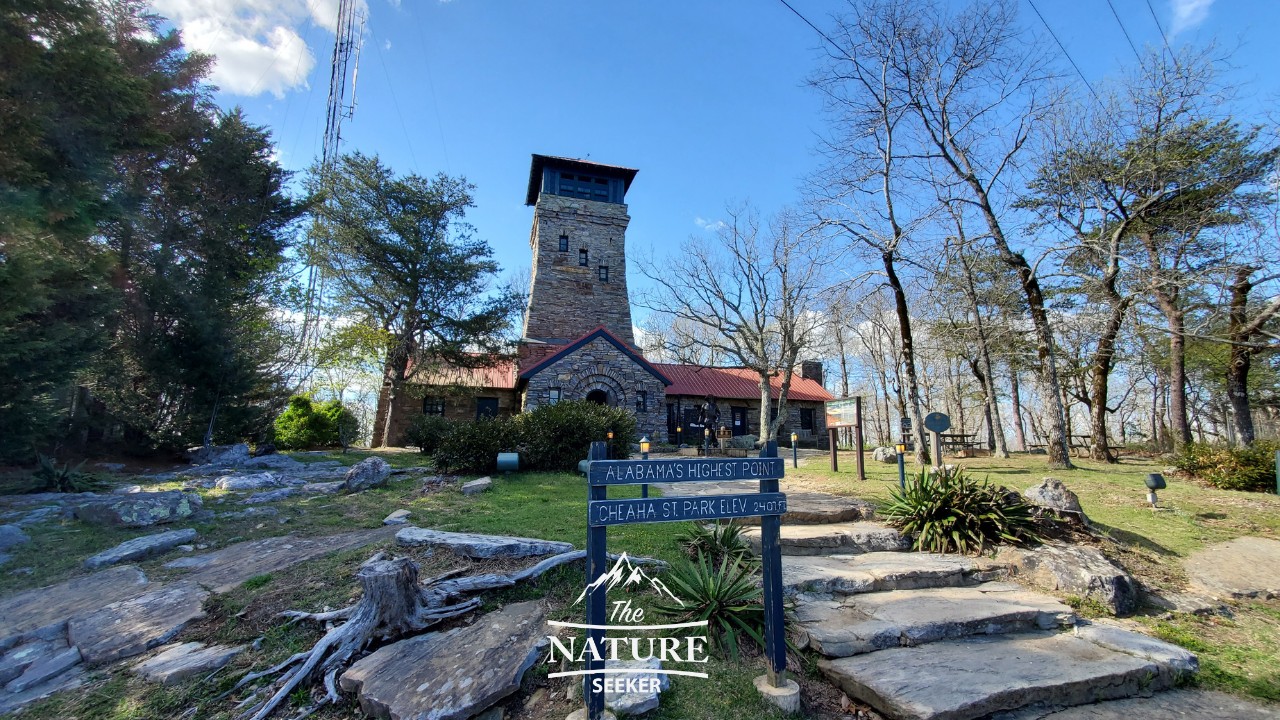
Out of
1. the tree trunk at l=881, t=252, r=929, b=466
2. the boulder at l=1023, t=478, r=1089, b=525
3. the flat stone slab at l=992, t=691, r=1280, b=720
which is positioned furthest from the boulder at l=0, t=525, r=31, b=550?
the tree trunk at l=881, t=252, r=929, b=466

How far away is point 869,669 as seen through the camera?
3.41 meters

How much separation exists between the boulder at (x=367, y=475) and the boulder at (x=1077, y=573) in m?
10.2

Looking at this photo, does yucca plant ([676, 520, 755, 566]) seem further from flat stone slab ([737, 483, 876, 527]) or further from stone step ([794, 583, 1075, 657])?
flat stone slab ([737, 483, 876, 527])

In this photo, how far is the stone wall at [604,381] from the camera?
1986 cm

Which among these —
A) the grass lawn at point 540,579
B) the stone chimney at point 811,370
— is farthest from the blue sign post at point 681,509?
the stone chimney at point 811,370

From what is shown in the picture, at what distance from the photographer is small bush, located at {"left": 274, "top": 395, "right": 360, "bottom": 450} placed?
58.2ft

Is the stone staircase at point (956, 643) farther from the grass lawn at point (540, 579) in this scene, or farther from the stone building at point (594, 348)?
the stone building at point (594, 348)

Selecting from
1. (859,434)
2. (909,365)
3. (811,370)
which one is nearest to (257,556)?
(859,434)

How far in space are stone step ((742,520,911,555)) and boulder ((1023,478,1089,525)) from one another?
1.99 m

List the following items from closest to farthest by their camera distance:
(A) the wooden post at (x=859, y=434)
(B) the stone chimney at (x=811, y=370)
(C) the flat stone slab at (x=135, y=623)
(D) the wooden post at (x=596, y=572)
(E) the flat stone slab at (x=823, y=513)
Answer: (D) the wooden post at (x=596, y=572) → (C) the flat stone slab at (x=135, y=623) → (E) the flat stone slab at (x=823, y=513) → (A) the wooden post at (x=859, y=434) → (B) the stone chimney at (x=811, y=370)

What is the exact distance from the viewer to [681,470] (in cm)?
323

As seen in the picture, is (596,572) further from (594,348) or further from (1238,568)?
(594,348)

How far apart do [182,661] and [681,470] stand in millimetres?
3816

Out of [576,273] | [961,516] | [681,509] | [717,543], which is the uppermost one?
[576,273]
